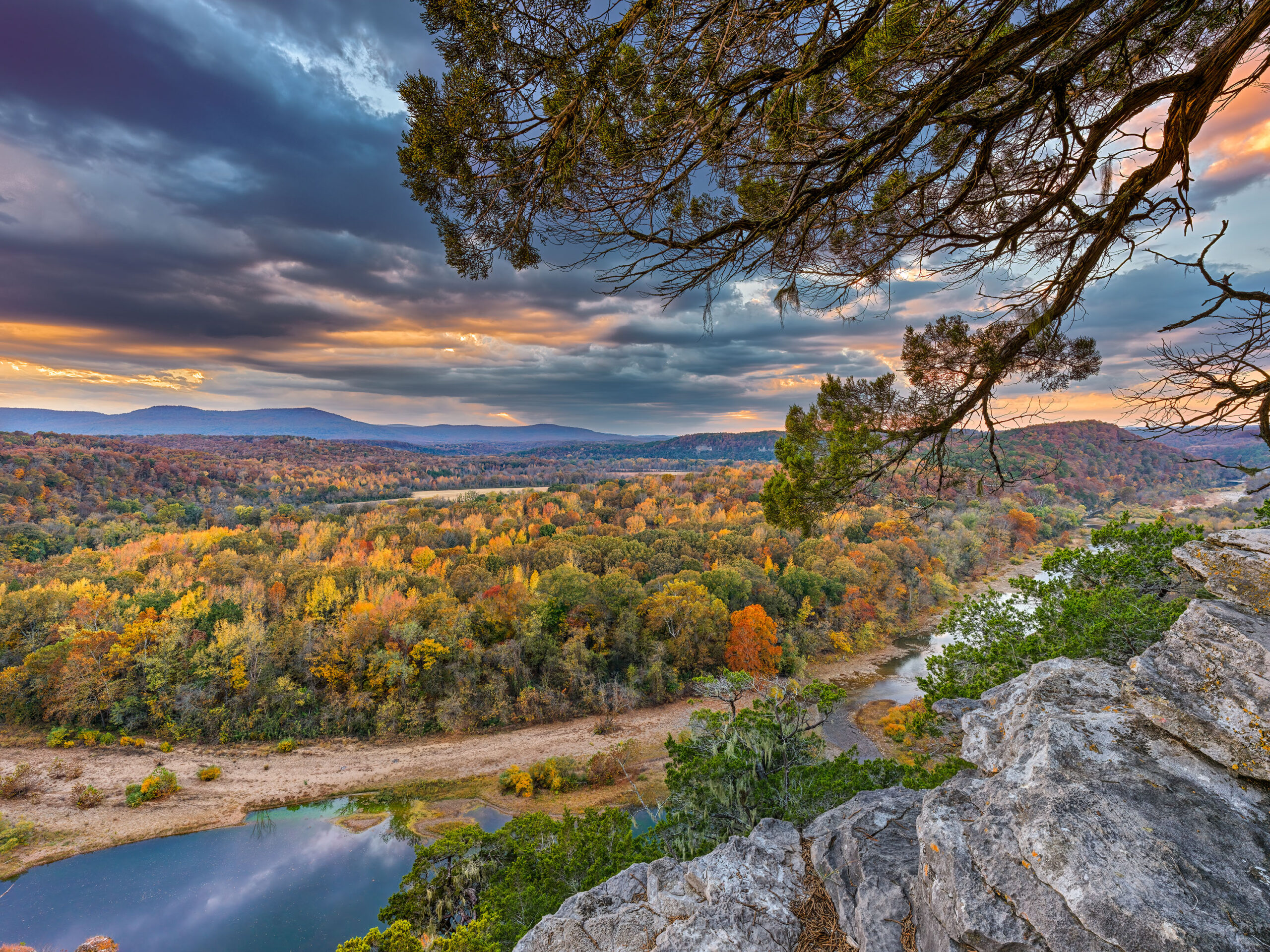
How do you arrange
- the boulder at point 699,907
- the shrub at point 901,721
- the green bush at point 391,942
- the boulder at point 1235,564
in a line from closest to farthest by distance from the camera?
the boulder at point 1235,564 < the boulder at point 699,907 < the green bush at point 391,942 < the shrub at point 901,721

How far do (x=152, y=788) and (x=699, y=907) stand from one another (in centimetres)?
2341

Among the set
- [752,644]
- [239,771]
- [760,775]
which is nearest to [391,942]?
[760,775]

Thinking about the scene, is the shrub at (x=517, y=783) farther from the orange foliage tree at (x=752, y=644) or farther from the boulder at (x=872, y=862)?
the boulder at (x=872, y=862)

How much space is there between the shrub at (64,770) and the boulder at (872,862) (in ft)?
91.1

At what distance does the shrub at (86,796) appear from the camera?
1702 cm

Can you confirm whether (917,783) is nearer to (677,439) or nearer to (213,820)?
(213,820)

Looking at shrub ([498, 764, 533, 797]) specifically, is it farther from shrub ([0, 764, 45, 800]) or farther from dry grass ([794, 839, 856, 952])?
shrub ([0, 764, 45, 800])

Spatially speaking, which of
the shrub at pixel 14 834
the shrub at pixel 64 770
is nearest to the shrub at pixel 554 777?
the shrub at pixel 14 834

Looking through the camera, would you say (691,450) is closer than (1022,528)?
No

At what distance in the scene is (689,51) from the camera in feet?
9.61

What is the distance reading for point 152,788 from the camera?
17516 mm

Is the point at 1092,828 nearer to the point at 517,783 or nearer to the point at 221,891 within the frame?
the point at 517,783

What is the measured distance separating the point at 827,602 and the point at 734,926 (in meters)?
31.3

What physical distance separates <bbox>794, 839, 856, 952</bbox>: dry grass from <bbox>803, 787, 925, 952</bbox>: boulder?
0.09 meters
